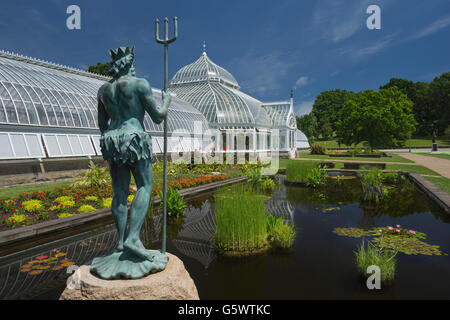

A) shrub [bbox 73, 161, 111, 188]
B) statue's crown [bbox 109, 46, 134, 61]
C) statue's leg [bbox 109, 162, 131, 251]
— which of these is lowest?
shrub [bbox 73, 161, 111, 188]

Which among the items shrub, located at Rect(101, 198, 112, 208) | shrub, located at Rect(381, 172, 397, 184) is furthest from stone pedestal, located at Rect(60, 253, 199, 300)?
shrub, located at Rect(381, 172, 397, 184)

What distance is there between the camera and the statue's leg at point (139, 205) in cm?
292

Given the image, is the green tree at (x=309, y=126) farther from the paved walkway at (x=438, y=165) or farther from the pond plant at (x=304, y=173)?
the pond plant at (x=304, y=173)

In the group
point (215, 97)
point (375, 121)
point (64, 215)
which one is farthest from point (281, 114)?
point (64, 215)

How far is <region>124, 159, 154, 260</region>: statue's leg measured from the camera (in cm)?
292

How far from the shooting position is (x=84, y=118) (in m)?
→ 13.4

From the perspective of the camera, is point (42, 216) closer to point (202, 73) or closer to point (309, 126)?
point (202, 73)

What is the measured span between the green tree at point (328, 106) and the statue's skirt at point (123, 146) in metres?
66.5

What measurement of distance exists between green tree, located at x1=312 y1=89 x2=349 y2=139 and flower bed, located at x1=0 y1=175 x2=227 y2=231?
208 feet

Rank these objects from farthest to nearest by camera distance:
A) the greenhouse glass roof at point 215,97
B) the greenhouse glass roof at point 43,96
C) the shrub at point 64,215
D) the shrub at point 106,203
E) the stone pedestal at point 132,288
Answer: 1. the greenhouse glass roof at point 215,97
2. the greenhouse glass roof at point 43,96
3. the shrub at point 106,203
4. the shrub at point 64,215
5. the stone pedestal at point 132,288

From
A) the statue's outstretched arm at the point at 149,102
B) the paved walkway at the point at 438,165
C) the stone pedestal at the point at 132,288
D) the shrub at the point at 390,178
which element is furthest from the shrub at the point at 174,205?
the paved walkway at the point at 438,165

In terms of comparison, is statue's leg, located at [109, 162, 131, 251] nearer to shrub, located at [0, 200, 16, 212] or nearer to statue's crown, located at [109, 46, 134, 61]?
statue's crown, located at [109, 46, 134, 61]
